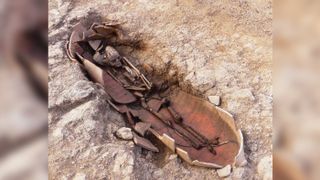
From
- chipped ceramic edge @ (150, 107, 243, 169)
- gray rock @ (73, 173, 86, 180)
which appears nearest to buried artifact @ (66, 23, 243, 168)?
chipped ceramic edge @ (150, 107, 243, 169)

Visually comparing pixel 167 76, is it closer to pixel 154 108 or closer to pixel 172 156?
pixel 154 108

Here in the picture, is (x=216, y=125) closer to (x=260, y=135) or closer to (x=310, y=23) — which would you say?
(x=260, y=135)

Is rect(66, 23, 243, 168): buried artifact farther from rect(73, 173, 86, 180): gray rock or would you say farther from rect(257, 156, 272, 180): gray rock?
rect(73, 173, 86, 180): gray rock

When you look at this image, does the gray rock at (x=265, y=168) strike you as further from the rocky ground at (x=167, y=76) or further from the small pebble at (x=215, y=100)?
the small pebble at (x=215, y=100)

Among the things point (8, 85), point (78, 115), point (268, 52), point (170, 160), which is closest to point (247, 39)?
point (268, 52)

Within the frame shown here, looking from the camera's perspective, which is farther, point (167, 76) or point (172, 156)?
point (167, 76)

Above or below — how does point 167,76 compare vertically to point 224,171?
above

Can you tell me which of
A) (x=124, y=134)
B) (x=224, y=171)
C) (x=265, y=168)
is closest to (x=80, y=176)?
(x=124, y=134)
